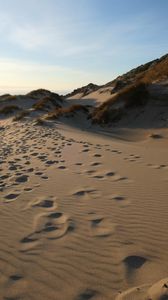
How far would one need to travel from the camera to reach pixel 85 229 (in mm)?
4488

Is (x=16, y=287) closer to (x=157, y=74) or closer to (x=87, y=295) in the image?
(x=87, y=295)

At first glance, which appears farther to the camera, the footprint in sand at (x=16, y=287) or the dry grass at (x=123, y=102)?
the dry grass at (x=123, y=102)

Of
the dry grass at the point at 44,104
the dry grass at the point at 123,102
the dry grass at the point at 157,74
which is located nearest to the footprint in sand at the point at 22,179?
the dry grass at the point at 123,102

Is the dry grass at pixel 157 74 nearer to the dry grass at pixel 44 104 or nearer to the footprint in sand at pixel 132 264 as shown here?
the dry grass at pixel 44 104

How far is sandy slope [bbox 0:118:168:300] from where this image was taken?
3213mm

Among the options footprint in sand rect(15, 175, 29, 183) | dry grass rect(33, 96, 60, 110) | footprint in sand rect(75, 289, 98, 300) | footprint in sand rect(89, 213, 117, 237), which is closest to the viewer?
footprint in sand rect(75, 289, 98, 300)

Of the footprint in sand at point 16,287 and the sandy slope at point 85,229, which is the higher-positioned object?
the sandy slope at point 85,229

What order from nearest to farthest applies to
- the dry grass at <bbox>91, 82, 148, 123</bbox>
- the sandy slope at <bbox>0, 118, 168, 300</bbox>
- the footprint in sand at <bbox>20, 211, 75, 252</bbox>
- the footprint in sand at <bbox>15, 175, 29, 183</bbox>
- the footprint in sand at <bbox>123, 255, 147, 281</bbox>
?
the sandy slope at <bbox>0, 118, 168, 300</bbox> → the footprint in sand at <bbox>123, 255, 147, 281</bbox> → the footprint in sand at <bbox>20, 211, 75, 252</bbox> → the footprint in sand at <bbox>15, 175, 29, 183</bbox> → the dry grass at <bbox>91, 82, 148, 123</bbox>

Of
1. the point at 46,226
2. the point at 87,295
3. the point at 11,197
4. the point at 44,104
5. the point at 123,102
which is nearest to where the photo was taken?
the point at 87,295

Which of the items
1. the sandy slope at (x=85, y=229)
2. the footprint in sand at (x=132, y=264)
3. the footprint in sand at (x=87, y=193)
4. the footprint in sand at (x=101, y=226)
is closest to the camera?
the sandy slope at (x=85, y=229)

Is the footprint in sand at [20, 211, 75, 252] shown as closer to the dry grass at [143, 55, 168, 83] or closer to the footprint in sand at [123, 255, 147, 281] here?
the footprint in sand at [123, 255, 147, 281]

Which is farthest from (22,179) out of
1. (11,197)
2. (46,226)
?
(46,226)

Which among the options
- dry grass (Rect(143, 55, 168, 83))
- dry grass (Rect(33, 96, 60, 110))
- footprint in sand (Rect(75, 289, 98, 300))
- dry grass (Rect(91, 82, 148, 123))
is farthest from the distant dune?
dry grass (Rect(33, 96, 60, 110))

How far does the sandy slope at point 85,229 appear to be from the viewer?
3213 millimetres
